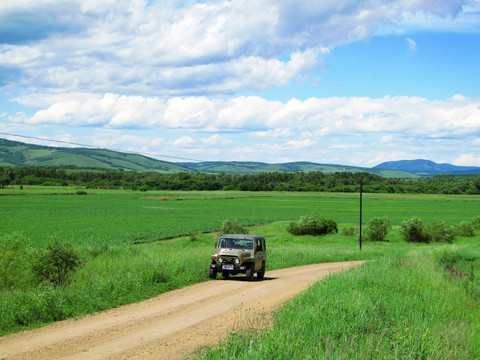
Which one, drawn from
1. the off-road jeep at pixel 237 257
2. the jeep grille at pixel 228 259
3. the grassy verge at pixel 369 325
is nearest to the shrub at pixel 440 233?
the grassy verge at pixel 369 325

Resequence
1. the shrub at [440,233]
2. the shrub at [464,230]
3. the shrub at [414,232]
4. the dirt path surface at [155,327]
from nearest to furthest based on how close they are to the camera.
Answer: the dirt path surface at [155,327] < the shrub at [414,232] < the shrub at [440,233] < the shrub at [464,230]

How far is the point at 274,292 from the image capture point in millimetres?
19969

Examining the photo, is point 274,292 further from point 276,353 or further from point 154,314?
point 276,353

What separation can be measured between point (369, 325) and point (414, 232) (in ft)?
170

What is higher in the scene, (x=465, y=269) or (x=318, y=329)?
(x=318, y=329)

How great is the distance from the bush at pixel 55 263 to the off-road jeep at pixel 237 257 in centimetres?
660

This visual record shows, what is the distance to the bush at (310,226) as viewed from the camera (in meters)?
65.3

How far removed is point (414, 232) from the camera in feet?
201

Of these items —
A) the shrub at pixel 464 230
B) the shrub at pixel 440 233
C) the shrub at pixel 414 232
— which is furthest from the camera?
the shrub at pixel 464 230

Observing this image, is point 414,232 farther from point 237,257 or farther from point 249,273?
point 237,257

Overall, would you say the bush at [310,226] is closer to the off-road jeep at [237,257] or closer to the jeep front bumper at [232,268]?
the off-road jeep at [237,257]

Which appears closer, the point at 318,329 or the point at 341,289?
the point at 318,329

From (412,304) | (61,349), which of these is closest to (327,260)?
(412,304)

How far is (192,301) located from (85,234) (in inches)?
1731
